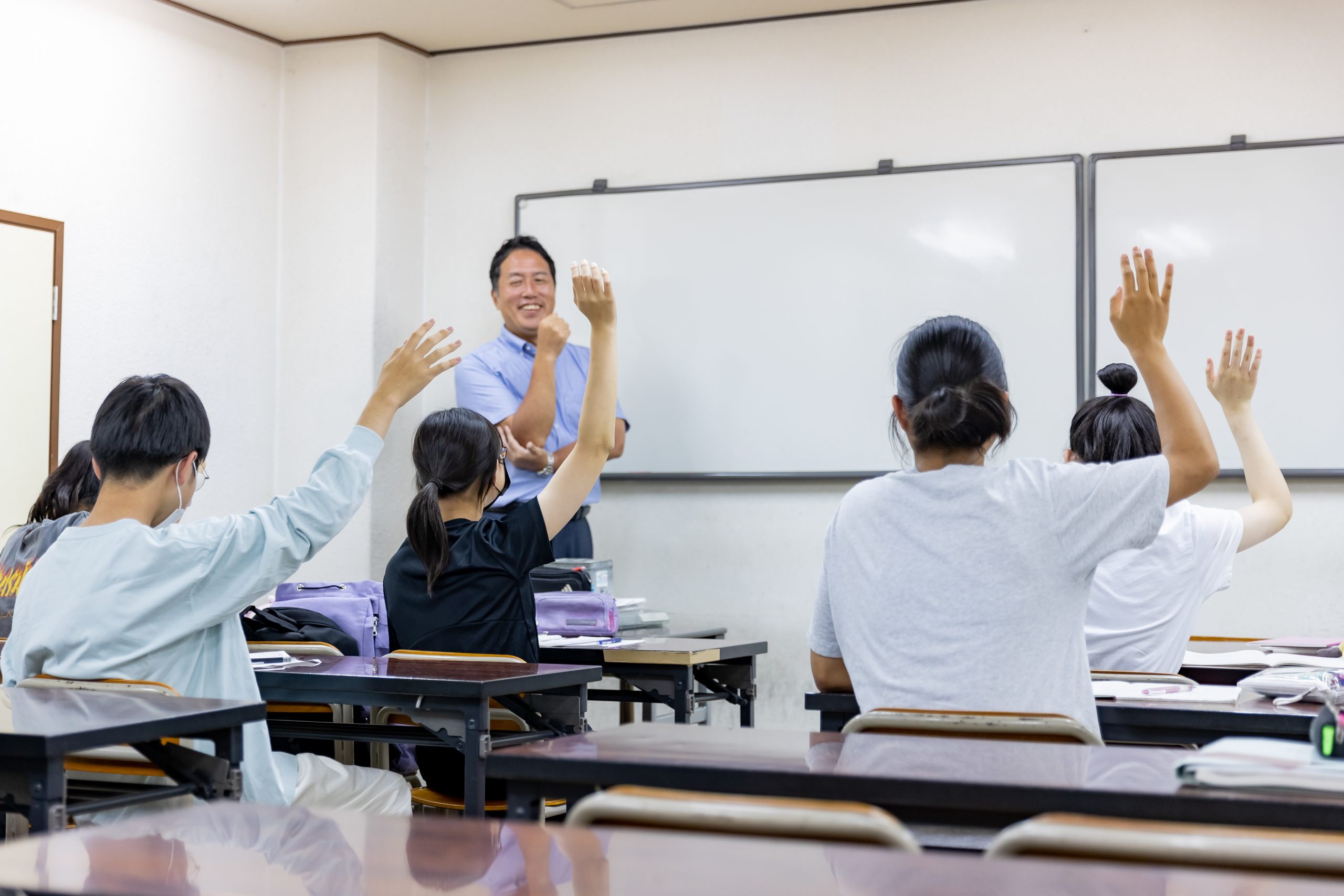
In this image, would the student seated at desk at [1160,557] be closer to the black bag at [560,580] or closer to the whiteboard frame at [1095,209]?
the black bag at [560,580]

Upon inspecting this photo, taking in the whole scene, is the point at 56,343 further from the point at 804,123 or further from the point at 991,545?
the point at 991,545

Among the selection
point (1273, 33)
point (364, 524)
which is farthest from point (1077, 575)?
point (364, 524)

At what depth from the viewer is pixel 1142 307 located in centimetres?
205

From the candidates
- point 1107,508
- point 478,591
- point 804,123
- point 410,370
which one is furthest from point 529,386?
point 1107,508

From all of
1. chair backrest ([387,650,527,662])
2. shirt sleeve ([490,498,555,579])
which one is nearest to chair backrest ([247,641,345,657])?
chair backrest ([387,650,527,662])

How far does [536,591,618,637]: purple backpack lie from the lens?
3.70 metres

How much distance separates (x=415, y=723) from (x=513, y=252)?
251 centimetres

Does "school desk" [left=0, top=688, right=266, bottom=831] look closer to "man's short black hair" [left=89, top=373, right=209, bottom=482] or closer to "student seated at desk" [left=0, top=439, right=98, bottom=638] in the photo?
"man's short black hair" [left=89, top=373, right=209, bottom=482]

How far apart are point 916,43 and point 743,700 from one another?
2628 millimetres

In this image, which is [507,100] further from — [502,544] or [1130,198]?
[502,544]

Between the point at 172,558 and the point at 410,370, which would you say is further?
the point at 410,370

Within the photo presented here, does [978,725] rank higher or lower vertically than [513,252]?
lower

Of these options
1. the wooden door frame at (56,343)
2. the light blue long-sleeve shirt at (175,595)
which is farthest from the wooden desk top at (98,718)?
the wooden door frame at (56,343)

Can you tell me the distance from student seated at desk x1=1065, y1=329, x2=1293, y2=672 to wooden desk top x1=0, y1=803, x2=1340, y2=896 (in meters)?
1.76
